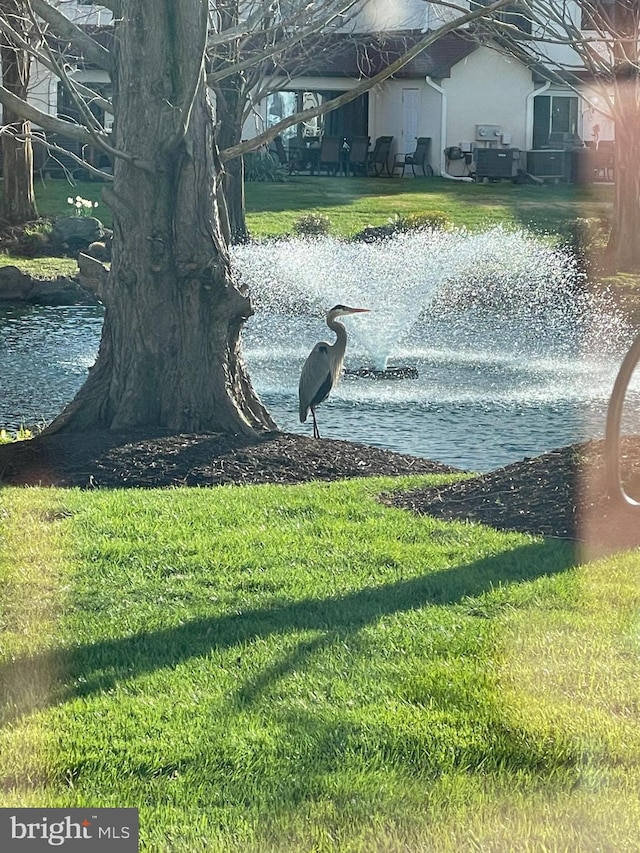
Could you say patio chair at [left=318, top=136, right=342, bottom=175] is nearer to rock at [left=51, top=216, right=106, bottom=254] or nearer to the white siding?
the white siding

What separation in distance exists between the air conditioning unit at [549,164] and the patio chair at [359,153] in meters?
4.76

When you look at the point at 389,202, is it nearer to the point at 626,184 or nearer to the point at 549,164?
the point at 549,164

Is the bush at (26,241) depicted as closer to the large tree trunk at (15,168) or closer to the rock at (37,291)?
the large tree trunk at (15,168)

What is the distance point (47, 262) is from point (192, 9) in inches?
670

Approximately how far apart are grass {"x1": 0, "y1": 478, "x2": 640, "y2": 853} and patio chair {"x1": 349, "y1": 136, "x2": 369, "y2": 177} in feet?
110

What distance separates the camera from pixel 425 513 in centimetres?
730

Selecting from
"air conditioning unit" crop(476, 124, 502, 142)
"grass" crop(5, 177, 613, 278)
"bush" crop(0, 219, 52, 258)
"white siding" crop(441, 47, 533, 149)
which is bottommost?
"bush" crop(0, 219, 52, 258)

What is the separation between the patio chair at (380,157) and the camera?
129 feet

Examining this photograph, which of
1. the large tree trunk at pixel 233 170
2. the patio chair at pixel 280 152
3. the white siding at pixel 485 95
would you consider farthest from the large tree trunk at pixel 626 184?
the patio chair at pixel 280 152

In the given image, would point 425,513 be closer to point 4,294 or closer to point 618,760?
point 618,760

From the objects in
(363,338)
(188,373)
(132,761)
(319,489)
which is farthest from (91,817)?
(363,338)

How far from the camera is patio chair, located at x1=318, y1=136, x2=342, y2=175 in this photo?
39.4 metres

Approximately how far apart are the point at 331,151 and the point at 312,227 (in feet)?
39.3

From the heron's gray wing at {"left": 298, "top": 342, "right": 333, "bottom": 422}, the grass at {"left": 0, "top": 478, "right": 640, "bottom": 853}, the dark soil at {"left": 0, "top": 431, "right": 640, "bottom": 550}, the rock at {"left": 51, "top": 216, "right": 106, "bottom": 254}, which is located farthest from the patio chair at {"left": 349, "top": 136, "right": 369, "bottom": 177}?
the grass at {"left": 0, "top": 478, "right": 640, "bottom": 853}
